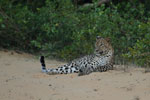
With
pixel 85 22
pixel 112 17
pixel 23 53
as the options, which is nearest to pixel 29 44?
pixel 23 53

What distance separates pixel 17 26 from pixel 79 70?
363 centimetres

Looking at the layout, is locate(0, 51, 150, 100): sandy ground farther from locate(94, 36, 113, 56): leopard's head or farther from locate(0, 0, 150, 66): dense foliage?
locate(0, 0, 150, 66): dense foliage

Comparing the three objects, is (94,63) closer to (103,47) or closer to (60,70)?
(103,47)

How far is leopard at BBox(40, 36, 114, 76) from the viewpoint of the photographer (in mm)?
8500

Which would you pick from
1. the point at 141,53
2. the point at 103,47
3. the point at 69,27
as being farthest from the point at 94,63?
the point at 69,27

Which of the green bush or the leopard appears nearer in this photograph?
the green bush

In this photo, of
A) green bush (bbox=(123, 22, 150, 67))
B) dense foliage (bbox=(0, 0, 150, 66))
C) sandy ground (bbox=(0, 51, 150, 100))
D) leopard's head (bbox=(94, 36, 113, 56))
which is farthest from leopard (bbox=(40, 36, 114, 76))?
dense foliage (bbox=(0, 0, 150, 66))

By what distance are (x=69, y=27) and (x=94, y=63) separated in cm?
250

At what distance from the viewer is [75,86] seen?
701 centimetres

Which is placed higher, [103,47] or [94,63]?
→ [103,47]

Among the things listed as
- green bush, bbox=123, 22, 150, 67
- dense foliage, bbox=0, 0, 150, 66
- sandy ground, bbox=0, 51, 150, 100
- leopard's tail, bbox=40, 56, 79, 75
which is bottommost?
sandy ground, bbox=0, 51, 150, 100

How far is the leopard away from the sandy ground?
0.99 feet

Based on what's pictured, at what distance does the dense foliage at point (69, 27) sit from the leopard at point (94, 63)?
851mm

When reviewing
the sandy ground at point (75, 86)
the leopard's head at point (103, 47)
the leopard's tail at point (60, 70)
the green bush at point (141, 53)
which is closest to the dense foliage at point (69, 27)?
the green bush at point (141, 53)
